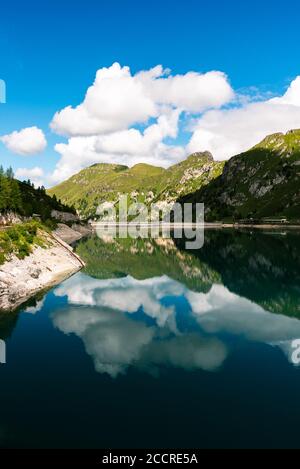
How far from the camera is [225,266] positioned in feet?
347

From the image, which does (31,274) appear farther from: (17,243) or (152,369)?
(152,369)

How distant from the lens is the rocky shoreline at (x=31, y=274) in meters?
62.7

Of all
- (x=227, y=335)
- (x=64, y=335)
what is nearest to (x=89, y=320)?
(x=64, y=335)

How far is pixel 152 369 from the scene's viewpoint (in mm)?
34906

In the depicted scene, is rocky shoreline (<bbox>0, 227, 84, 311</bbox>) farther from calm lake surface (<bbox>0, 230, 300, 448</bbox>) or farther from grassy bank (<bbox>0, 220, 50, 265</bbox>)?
calm lake surface (<bbox>0, 230, 300, 448</bbox>)

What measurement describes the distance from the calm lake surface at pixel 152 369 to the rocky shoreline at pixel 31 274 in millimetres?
3463

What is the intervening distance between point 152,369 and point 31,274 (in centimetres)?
4483

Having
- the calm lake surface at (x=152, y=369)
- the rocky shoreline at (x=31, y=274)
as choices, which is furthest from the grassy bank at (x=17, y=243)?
the calm lake surface at (x=152, y=369)

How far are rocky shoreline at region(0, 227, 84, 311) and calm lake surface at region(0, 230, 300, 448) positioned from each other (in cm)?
346

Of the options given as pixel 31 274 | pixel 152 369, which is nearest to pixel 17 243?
pixel 31 274

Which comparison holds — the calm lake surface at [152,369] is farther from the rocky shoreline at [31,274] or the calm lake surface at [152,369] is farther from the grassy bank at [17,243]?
the grassy bank at [17,243]
